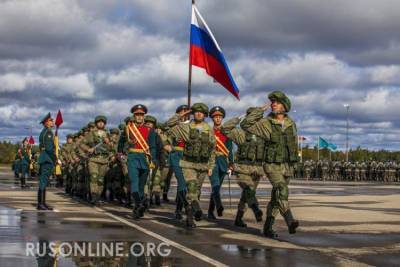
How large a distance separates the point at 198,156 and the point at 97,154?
18.9ft

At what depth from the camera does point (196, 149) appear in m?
12.3

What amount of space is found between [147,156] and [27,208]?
2999mm

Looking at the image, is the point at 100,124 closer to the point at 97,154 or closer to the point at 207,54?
the point at 97,154

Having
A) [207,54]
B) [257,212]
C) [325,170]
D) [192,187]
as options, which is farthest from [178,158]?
[325,170]

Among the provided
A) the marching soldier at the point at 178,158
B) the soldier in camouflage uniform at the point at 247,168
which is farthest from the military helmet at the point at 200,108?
the soldier in camouflage uniform at the point at 247,168

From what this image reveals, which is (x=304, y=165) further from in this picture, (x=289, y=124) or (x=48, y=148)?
(x=289, y=124)

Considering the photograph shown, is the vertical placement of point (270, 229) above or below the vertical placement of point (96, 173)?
below

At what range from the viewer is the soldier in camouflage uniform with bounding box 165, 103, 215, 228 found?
1234 cm

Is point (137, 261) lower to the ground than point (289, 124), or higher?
lower

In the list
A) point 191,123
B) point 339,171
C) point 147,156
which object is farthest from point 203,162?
point 339,171

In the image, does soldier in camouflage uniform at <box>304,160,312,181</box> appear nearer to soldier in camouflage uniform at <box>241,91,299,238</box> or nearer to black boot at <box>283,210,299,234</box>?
soldier in camouflage uniform at <box>241,91,299,238</box>

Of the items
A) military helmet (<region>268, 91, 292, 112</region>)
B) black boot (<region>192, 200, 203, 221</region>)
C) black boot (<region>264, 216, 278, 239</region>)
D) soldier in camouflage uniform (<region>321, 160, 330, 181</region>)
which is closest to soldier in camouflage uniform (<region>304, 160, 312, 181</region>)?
soldier in camouflage uniform (<region>321, 160, 330, 181</region>)

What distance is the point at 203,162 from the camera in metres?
12.5

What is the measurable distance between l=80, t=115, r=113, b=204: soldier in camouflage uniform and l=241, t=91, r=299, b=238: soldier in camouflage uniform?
24.6ft
